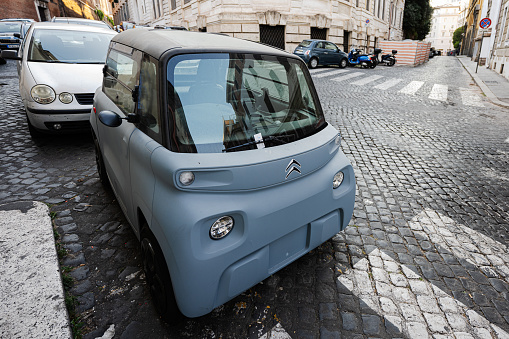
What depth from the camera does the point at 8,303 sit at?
2051 mm

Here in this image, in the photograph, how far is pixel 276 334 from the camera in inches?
76.9

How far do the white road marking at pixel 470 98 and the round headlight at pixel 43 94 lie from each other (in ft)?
32.7

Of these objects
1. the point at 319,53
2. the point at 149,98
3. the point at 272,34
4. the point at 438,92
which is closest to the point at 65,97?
the point at 149,98

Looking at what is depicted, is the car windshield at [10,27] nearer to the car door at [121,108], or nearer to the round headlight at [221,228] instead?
the car door at [121,108]

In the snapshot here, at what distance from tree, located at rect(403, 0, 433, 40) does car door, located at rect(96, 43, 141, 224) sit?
54.1m

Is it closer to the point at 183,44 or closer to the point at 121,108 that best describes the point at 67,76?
the point at 121,108

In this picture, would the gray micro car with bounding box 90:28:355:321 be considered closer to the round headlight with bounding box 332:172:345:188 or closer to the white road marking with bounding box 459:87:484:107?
the round headlight with bounding box 332:172:345:188

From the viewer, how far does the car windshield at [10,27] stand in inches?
586

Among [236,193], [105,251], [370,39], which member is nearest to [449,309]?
[236,193]

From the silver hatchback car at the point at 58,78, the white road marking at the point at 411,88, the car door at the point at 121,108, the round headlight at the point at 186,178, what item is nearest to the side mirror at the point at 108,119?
the car door at the point at 121,108

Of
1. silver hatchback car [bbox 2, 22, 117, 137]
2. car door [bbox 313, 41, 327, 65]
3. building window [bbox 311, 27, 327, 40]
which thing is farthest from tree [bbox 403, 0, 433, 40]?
silver hatchback car [bbox 2, 22, 117, 137]

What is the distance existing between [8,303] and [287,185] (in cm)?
195

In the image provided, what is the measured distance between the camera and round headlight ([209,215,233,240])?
170 centimetres

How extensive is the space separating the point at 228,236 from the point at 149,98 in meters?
1.05
